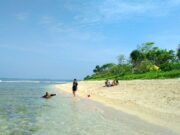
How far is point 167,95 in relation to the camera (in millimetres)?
23547

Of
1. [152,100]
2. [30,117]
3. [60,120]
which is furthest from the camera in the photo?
[152,100]

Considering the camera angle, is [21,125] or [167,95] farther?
[167,95]

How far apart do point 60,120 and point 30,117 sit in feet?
7.62

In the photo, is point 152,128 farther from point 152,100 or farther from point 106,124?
point 152,100

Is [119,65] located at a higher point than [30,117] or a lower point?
higher

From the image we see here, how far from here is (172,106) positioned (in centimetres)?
1934

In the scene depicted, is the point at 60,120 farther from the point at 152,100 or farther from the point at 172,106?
the point at 152,100

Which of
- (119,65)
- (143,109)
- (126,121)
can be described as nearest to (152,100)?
(143,109)

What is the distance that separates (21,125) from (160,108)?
8722mm

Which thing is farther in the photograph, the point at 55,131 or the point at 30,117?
the point at 30,117

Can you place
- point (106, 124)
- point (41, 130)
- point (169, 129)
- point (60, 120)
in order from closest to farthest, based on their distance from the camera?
point (169, 129) → point (41, 130) → point (106, 124) → point (60, 120)

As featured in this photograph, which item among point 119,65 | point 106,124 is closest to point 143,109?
point 106,124

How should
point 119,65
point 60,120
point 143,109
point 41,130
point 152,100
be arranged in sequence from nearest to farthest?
1. point 41,130
2. point 60,120
3. point 143,109
4. point 152,100
5. point 119,65

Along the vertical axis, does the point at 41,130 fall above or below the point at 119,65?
below
